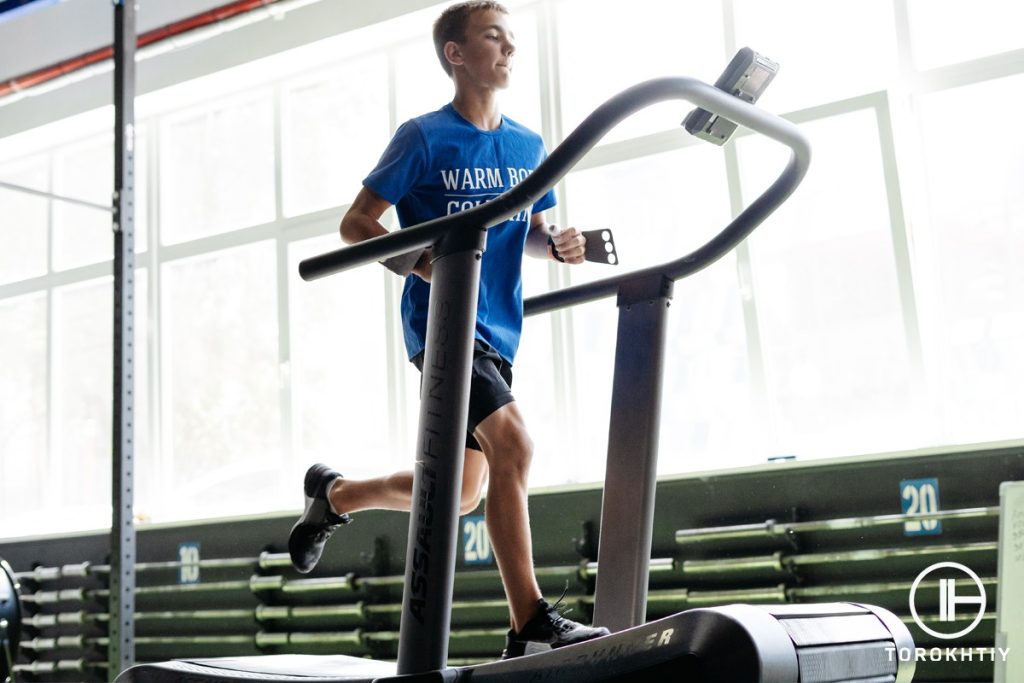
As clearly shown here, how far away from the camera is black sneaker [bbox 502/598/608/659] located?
1.84 m

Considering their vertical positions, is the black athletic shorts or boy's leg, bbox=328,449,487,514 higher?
the black athletic shorts

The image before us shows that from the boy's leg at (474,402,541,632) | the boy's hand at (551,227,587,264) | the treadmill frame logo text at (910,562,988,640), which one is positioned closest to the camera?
the boy's leg at (474,402,541,632)

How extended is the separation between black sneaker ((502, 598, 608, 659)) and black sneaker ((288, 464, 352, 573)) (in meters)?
0.83

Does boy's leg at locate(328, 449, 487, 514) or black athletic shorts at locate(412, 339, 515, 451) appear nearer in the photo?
black athletic shorts at locate(412, 339, 515, 451)

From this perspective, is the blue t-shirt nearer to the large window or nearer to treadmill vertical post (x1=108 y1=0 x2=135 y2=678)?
treadmill vertical post (x1=108 y1=0 x2=135 y2=678)

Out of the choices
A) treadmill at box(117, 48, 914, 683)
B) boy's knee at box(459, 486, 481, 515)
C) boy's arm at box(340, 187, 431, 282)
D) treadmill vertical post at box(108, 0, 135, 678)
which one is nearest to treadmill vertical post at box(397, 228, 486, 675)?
treadmill at box(117, 48, 914, 683)

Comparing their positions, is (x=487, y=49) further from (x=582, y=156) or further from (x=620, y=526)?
(x=620, y=526)

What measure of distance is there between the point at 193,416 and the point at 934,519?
15.1ft

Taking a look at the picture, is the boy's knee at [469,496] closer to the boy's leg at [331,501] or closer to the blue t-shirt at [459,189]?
the boy's leg at [331,501]

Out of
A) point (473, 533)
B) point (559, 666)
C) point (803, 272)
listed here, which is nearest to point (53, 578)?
point (473, 533)

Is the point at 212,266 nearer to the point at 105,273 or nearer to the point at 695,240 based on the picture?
the point at 105,273

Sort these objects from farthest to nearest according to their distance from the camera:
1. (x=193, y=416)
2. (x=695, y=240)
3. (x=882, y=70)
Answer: (x=193, y=416) → (x=695, y=240) → (x=882, y=70)

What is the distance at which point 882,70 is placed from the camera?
470cm

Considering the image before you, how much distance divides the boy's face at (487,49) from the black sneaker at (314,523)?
105 cm
